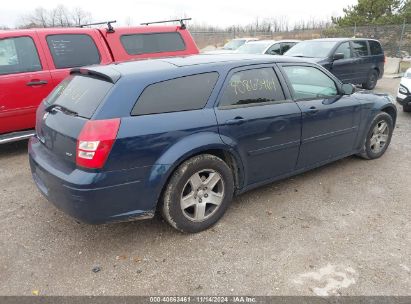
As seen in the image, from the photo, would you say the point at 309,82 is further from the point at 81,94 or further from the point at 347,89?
the point at 81,94

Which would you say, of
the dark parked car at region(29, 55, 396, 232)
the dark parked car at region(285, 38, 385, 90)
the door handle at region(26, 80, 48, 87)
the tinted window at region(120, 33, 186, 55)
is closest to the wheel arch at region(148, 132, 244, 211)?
the dark parked car at region(29, 55, 396, 232)

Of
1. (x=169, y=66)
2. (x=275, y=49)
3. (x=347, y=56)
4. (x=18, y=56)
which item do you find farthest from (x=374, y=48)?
(x=18, y=56)

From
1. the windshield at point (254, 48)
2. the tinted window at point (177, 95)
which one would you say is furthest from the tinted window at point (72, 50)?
the windshield at point (254, 48)

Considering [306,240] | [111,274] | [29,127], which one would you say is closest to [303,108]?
[306,240]

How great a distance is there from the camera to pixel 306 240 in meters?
3.25

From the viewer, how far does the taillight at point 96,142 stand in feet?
8.83

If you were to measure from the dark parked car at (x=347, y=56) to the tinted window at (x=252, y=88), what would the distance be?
6207 mm

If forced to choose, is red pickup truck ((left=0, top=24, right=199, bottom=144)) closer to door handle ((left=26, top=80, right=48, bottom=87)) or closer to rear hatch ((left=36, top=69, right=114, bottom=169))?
door handle ((left=26, top=80, right=48, bottom=87))

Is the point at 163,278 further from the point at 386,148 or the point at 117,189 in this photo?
the point at 386,148

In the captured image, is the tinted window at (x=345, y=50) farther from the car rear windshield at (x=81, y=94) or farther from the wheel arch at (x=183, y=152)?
the car rear windshield at (x=81, y=94)

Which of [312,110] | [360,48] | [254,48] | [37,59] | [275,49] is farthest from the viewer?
[254,48]

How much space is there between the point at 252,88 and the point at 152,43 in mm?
3573

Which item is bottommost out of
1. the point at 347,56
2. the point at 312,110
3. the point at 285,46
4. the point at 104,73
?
the point at 285,46

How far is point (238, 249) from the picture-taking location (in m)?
3.12
